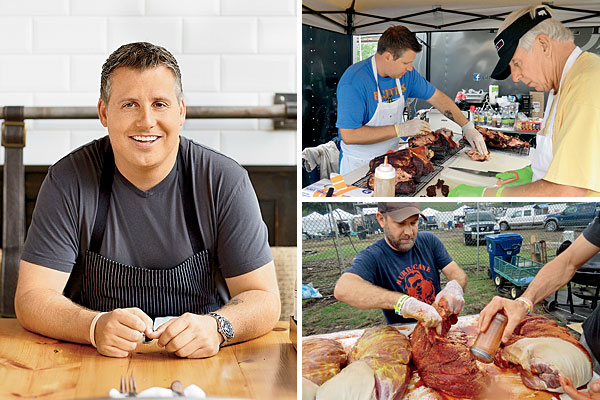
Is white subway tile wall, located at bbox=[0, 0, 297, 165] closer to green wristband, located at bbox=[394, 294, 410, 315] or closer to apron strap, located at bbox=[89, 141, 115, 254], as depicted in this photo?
apron strap, located at bbox=[89, 141, 115, 254]

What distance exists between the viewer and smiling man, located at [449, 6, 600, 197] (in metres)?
1.05

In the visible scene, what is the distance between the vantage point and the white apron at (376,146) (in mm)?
1125

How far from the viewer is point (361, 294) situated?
1148mm

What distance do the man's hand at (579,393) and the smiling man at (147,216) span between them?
0.68 m

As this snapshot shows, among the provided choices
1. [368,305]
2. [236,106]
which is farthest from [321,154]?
[236,106]

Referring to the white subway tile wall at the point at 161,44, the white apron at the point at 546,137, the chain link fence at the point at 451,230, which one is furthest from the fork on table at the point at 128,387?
the white subway tile wall at the point at 161,44

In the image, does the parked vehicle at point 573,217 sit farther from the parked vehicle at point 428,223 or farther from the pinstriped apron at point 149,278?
the pinstriped apron at point 149,278

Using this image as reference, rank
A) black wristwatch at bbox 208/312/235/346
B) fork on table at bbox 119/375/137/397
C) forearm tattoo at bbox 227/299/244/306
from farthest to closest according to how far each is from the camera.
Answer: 1. forearm tattoo at bbox 227/299/244/306
2. black wristwatch at bbox 208/312/235/346
3. fork on table at bbox 119/375/137/397

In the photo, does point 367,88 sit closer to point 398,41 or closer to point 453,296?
point 398,41

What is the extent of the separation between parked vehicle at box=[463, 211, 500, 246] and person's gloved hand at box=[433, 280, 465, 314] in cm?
9

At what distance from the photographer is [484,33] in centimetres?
109

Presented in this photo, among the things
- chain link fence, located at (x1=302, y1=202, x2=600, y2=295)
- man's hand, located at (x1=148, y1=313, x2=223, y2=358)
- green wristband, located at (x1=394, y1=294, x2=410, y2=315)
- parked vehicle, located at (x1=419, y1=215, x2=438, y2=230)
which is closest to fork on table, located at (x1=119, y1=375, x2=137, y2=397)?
man's hand, located at (x1=148, y1=313, x2=223, y2=358)

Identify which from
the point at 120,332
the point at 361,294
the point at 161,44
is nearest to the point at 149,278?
the point at 120,332

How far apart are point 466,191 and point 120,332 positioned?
72cm
